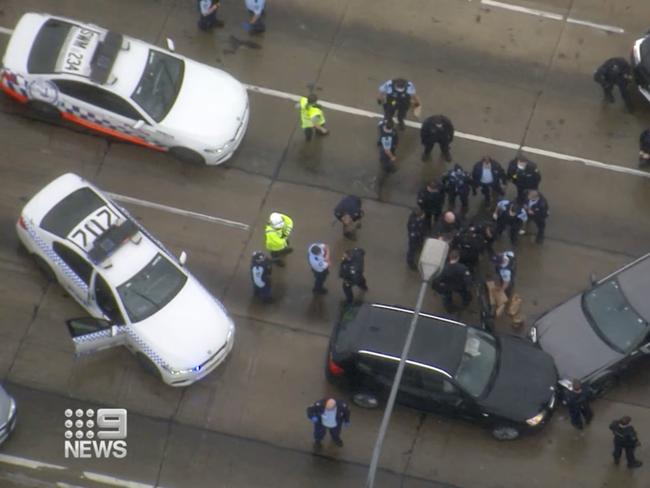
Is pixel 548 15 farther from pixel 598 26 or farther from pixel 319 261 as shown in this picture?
pixel 319 261

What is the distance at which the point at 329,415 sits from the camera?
61.5 ft

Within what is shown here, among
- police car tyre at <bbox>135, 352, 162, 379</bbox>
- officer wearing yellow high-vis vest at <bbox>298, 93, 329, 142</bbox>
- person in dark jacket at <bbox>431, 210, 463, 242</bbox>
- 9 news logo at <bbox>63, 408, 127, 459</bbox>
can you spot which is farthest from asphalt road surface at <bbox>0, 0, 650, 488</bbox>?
person in dark jacket at <bbox>431, 210, 463, 242</bbox>

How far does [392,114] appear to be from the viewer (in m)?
22.1

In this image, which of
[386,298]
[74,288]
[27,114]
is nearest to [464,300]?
[386,298]

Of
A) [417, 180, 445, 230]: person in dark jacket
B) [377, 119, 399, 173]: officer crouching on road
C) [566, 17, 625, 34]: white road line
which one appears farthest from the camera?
[566, 17, 625, 34]: white road line

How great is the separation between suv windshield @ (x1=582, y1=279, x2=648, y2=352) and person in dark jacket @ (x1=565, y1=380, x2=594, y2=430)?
41.2 inches

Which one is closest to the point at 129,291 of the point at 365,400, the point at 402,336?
the point at 365,400

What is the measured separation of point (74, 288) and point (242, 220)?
313 cm

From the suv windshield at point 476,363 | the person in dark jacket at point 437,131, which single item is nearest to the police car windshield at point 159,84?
the person in dark jacket at point 437,131

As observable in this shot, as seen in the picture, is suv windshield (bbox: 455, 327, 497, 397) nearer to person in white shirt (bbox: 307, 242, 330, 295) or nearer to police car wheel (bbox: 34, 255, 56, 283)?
person in white shirt (bbox: 307, 242, 330, 295)

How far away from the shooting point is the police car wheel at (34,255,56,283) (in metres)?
20.6

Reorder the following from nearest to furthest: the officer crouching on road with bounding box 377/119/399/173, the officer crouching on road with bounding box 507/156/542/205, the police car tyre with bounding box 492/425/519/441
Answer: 1. the police car tyre with bounding box 492/425/519/441
2. the officer crouching on road with bounding box 507/156/542/205
3. the officer crouching on road with bounding box 377/119/399/173

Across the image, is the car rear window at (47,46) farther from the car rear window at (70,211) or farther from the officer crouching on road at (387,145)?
the officer crouching on road at (387,145)

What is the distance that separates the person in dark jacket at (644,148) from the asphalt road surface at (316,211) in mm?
264
